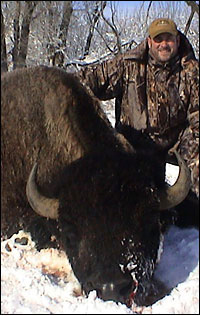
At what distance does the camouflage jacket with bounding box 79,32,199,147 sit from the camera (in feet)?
17.9

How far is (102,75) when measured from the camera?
583 cm

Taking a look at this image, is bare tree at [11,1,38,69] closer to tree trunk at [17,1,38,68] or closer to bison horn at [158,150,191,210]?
tree trunk at [17,1,38,68]

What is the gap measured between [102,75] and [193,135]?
1338 millimetres

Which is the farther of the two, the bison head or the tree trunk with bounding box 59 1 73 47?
the tree trunk with bounding box 59 1 73 47

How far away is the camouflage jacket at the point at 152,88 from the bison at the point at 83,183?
0.73m

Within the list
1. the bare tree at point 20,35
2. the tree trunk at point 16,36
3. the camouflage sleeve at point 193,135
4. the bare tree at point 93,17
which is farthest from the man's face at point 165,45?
the tree trunk at point 16,36

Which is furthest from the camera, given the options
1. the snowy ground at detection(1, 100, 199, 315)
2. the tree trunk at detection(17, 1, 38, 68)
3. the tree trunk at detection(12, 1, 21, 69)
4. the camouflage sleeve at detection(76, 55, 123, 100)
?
the tree trunk at detection(12, 1, 21, 69)

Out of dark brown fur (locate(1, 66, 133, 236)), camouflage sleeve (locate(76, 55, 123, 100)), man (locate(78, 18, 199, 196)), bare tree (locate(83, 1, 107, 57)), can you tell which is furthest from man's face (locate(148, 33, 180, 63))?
bare tree (locate(83, 1, 107, 57))

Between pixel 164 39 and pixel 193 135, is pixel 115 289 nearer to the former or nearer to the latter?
pixel 193 135

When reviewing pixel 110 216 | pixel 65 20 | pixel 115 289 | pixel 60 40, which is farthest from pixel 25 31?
pixel 115 289

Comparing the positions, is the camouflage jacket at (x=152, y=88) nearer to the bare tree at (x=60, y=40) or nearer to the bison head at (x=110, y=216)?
the bison head at (x=110, y=216)

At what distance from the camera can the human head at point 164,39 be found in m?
5.29

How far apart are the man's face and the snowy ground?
72.6 inches

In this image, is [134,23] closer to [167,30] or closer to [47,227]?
[167,30]
